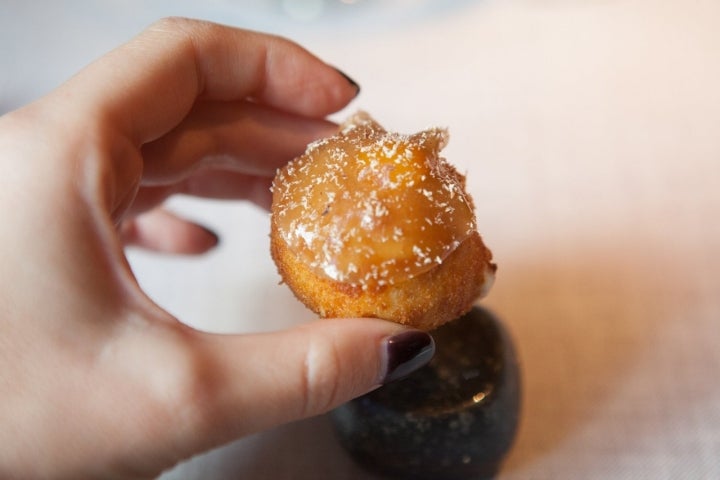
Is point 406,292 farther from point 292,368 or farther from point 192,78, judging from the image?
point 192,78

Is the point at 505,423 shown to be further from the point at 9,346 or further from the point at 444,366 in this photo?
the point at 9,346

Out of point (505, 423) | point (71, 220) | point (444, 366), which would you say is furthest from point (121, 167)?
point (505, 423)

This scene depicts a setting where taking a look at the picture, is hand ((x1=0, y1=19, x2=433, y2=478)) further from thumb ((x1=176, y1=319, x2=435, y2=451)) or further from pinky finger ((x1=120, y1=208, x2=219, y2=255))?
pinky finger ((x1=120, y1=208, x2=219, y2=255))

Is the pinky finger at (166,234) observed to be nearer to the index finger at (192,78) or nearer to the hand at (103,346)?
the index finger at (192,78)

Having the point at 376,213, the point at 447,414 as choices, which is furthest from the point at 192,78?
the point at 447,414

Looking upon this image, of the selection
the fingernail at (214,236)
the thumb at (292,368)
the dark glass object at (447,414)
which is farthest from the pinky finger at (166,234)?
the thumb at (292,368)
